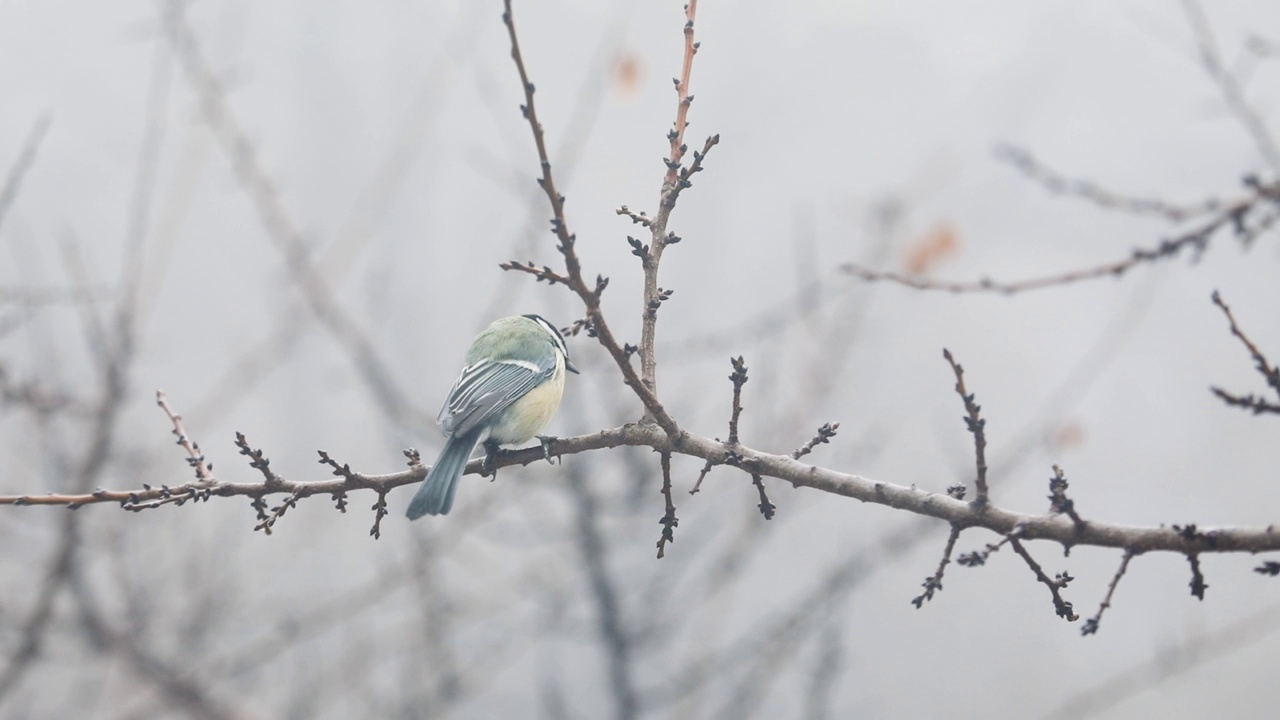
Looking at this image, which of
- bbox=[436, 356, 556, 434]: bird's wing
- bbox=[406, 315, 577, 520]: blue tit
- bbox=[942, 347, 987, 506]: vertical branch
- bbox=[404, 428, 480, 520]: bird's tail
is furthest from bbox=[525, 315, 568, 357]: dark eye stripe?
bbox=[942, 347, 987, 506]: vertical branch

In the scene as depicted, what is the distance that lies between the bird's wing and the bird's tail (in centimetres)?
16

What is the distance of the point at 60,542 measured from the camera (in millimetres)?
3332

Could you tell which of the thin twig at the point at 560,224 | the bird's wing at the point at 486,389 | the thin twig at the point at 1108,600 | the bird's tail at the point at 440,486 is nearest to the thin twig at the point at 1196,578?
the thin twig at the point at 1108,600

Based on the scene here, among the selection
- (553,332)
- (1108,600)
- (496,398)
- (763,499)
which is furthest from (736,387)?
(553,332)

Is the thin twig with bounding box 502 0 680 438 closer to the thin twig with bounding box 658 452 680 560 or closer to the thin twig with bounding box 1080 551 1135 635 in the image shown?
the thin twig with bounding box 658 452 680 560

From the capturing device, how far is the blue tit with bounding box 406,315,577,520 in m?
1.90

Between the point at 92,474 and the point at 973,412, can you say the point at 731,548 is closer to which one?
the point at 92,474

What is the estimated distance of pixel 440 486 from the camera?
1.86 m

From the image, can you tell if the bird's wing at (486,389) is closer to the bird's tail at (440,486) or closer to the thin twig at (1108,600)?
the bird's tail at (440,486)

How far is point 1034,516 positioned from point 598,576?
2.61 m

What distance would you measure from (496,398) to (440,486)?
46 cm

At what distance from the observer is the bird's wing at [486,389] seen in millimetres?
2232

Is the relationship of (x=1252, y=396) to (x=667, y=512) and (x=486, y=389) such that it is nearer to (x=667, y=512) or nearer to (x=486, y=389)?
(x=667, y=512)

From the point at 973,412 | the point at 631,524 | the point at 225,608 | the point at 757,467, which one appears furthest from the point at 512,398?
the point at 225,608
